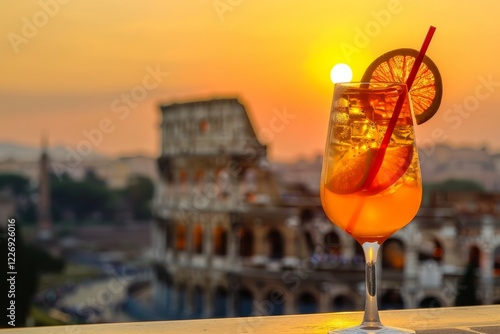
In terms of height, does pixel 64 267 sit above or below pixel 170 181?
below

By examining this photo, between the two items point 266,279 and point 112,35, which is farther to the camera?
point 112,35

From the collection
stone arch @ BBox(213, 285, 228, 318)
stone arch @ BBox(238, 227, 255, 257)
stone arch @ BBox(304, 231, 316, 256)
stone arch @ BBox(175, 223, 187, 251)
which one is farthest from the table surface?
stone arch @ BBox(175, 223, 187, 251)

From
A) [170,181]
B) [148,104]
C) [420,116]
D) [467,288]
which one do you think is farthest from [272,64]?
[420,116]

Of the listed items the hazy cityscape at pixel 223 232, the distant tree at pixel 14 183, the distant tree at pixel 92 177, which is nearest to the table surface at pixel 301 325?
the hazy cityscape at pixel 223 232

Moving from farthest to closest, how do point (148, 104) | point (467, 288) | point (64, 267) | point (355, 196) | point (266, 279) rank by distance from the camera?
1. point (148, 104)
2. point (64, 267)
3. point (266, 279)
4. point (467, 288)
5. point (355, 196)

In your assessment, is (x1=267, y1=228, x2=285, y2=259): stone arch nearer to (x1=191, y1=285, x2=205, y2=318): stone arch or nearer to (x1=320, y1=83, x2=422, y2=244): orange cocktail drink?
(x1=191, y1=285, x2=205, y2=318): stone arch

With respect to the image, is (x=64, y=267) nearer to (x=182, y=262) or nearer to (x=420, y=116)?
(x=182, y=262)

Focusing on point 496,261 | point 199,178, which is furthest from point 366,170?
point 199,178
